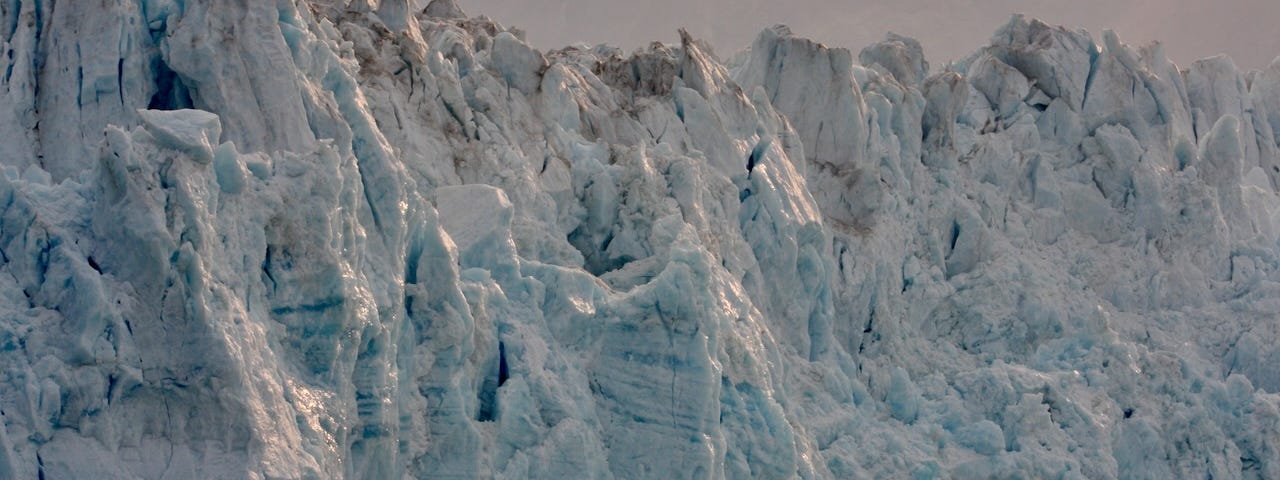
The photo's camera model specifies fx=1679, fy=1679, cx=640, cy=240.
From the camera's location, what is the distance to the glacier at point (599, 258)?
1457 centimetres

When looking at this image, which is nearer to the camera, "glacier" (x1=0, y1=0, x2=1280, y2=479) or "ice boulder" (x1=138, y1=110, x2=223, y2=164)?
"glacier" (x1=0, y1=0, x2=1280, y2=479)

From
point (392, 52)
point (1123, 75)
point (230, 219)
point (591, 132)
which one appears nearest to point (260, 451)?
point (230, 219)

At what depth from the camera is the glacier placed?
1457cm

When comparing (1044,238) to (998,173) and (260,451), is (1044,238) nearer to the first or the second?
(998,173)

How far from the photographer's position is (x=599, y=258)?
2225 cm

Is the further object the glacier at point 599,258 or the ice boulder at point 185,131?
the ice boulder at point 185,131

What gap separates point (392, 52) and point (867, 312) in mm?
8695

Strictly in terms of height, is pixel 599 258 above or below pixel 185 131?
above

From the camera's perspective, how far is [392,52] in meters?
22.3

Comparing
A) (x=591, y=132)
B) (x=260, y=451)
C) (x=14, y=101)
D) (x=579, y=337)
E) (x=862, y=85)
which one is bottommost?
(x=260, y=451)

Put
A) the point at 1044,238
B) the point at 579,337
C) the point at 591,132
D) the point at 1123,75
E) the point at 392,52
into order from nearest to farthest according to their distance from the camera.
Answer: the point at 579,337 < the point at 392,52 < the point at 591,132 < the point at 1044,238 < the point at 1123,75

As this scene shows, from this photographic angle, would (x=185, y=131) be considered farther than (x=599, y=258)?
No

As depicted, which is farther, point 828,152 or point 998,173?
point 998,173

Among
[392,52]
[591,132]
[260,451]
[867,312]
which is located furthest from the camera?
[867,312]
